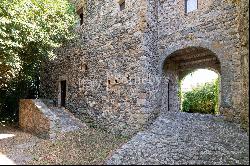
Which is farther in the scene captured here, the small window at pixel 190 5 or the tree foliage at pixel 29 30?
the small window at pixel 190 5

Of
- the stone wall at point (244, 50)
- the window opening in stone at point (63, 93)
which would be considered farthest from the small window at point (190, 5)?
the window opening in stone at point (63, 93)

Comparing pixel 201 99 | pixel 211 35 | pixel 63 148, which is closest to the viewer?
pixel 63 148

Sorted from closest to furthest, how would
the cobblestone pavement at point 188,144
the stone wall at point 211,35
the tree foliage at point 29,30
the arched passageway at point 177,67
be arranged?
the cobblestone pavement at point 188,144 → the stone wall at point 211,35 → the tree foliage at point 29,30 → the arched passageway at point 177,67

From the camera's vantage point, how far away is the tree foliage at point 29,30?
7.48 meters

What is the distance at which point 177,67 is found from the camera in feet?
34.8

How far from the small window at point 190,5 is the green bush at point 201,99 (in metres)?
6.20

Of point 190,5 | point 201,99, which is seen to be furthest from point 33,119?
point 201,99

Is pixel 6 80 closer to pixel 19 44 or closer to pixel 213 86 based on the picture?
pixel 19 44

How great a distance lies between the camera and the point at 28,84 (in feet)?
44.3

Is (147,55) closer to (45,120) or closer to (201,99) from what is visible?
(45,120)

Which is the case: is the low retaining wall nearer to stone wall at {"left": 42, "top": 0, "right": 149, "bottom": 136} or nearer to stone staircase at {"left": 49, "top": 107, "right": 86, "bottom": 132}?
stone staircase at {"left": 49, "top": 107, "right": 86, "bottom": 132}

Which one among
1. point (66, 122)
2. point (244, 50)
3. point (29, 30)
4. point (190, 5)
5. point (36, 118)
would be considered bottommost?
point (66, 122)

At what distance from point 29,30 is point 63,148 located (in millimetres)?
3922

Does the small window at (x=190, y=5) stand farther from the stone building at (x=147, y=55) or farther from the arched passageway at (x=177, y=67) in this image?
the arched passageway at (x=177, y=67)
